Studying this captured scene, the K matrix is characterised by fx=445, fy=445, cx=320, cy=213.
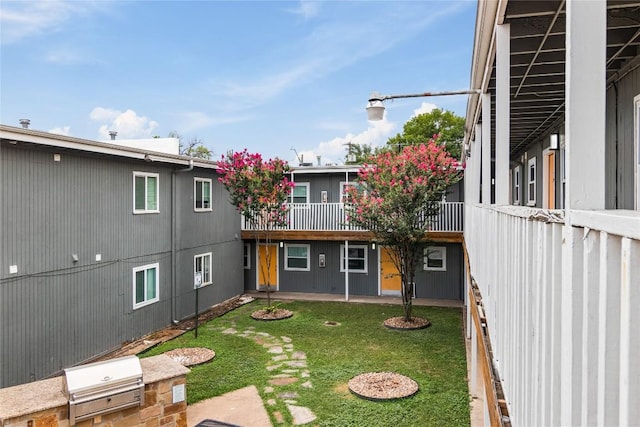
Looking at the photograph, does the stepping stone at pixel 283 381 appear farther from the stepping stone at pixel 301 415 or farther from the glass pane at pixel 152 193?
the glass pane at pixel 152 193

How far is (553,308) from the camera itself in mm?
1476

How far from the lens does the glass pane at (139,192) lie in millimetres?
12289

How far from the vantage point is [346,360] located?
10133 mm

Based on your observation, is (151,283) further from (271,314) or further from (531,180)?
(531,180)

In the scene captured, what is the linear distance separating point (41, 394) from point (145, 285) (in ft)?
21.8

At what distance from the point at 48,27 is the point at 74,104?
60.1ft

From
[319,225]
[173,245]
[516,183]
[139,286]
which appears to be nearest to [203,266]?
[173,245]

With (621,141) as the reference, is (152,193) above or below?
below

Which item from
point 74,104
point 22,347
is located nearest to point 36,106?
point 74,104

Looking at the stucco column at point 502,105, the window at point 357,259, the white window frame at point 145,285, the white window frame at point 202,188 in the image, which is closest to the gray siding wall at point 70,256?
the white window frame at point 145,285

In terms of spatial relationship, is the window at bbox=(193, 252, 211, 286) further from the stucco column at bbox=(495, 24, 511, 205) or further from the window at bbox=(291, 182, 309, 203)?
the stucco column at bbox=(495, 24, 511, 205)

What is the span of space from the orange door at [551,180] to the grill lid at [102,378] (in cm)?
836

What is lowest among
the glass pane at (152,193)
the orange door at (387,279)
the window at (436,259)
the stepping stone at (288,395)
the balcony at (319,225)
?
the stepping stone at (288,395)

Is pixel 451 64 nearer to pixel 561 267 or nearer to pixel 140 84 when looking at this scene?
pixel 140 84
